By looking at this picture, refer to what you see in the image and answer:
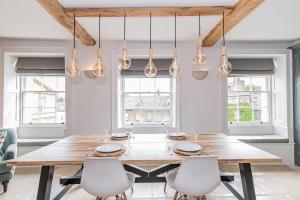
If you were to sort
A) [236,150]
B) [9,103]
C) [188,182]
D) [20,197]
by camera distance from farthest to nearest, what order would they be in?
1. [9,103]
2. [20,197]
3. [236,150]
4. [188,182]

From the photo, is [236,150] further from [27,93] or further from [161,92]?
[27,93]

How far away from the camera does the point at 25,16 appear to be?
270 cm

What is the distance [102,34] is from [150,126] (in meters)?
1.94

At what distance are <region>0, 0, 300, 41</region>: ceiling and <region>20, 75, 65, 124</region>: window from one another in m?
0.99

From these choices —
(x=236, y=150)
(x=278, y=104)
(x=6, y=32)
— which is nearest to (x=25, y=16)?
(x=6, y=32)

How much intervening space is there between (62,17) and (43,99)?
2.31 m

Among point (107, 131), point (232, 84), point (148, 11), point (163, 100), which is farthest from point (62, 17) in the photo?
point (232, 84)

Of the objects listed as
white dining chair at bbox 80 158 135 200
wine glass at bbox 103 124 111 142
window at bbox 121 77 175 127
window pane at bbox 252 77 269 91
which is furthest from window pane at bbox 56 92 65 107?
window pane at bbox 252 77 269 91

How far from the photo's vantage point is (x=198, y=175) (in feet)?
5.76

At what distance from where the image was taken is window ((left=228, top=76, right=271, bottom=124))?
4.41 m

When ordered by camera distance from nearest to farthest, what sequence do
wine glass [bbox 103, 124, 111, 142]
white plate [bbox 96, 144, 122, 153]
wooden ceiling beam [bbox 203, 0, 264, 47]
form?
white plate [bbox 96, 144, 122, 153] < wooden ceiling beam [bbox 203, 0, 264, 47] < wine glass [bbox 103, 124, 111, 142]

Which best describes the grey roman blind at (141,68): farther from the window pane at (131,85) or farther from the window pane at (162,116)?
the window pane at (162,116)

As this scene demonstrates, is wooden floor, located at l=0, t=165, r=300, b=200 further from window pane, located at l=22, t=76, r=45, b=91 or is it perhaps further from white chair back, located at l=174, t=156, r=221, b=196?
window pane, located at l=22, t=76, r=45, b=91

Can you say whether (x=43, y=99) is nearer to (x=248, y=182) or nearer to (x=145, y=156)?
(x=145, y=156)
